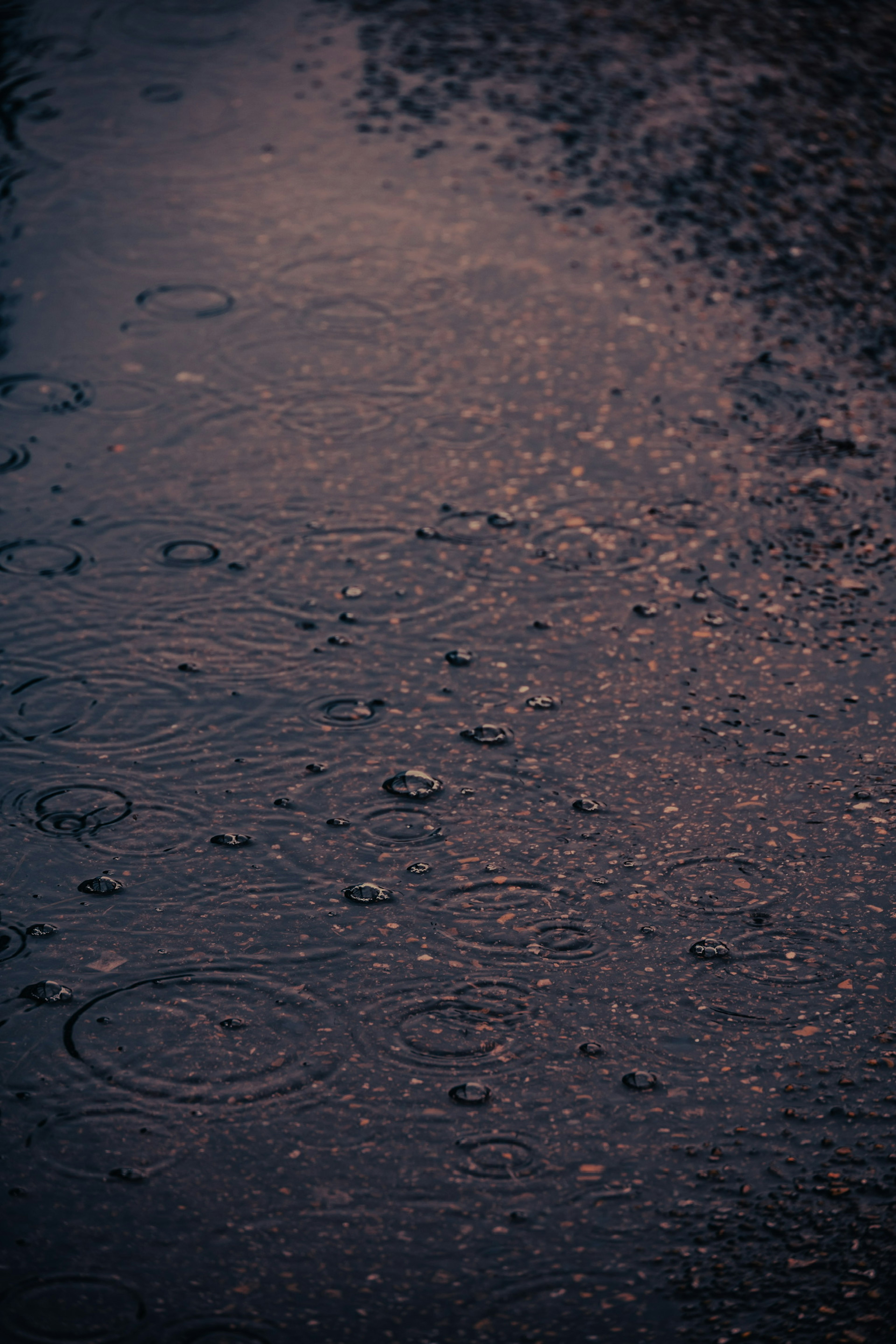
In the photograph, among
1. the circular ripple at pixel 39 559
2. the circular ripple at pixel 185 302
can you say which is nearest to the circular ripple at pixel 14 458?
the circular ripple at pixel 39 559

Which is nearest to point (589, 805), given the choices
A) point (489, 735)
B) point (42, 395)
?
point (489, 735)

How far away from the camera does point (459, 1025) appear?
5.87 ft

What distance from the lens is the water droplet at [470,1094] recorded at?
1693 mm

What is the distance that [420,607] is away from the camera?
8.19 ft

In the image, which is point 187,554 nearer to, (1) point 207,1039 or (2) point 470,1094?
(1) point 207,1039

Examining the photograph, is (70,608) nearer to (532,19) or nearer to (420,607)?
(420,607)

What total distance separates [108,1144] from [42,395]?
6.14 ft

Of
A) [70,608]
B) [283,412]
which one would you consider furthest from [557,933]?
[283,412]

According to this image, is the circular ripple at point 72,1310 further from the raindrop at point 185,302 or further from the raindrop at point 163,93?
the raindrop at point 163,93

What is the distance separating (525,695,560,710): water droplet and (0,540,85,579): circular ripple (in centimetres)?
94

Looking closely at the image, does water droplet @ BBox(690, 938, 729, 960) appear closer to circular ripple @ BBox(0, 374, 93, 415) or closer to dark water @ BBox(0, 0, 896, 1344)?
dark water @ BBox(0, 0, 896, 1344)

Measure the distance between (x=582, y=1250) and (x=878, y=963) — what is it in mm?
643

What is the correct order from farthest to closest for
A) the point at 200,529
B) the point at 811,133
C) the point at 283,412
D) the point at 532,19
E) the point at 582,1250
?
the point at 532,19
the point at 811,133
the point at 283,412
the point at 200,529
the point at 582,1250

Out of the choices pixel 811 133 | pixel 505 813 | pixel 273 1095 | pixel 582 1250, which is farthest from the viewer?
pixel 811 133
